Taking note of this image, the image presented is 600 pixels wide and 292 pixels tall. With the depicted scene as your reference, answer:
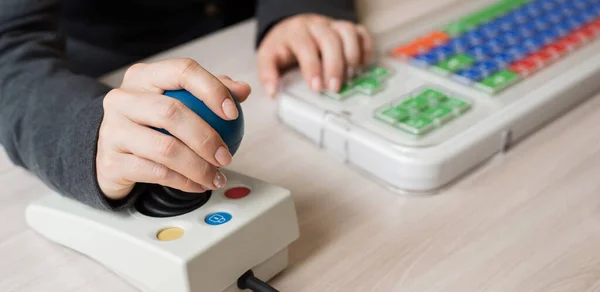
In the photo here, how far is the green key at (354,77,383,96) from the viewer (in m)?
0.59

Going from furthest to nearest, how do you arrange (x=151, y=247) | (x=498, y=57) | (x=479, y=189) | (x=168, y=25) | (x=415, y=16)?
(x=168, y=25) → (x=415, y=16) → (x=498, y=57) → (x=479, y=189) → (x=151, y=247)

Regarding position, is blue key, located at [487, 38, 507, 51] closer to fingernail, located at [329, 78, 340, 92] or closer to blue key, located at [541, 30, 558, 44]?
blue key, located at [541, 30, 558, 44]

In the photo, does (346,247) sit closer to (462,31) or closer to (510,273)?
(510,273)

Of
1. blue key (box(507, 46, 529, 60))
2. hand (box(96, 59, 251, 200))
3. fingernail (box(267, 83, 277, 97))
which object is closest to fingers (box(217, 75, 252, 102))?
hand (box(96, 59, 251, 200))

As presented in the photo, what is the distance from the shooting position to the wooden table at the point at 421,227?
0.43m

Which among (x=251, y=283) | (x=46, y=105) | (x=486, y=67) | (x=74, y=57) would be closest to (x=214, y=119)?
(x=251, y=283)

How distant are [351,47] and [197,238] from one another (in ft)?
1.06

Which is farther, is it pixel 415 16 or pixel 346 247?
pixel 415 16

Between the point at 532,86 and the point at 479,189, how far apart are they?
13 cm

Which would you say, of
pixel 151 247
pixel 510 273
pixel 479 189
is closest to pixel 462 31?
pixel 479 189

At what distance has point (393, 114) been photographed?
547 millimetres

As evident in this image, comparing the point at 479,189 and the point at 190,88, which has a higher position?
the point at 190,88

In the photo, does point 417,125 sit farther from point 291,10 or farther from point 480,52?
point 291,10

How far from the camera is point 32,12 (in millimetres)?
643
